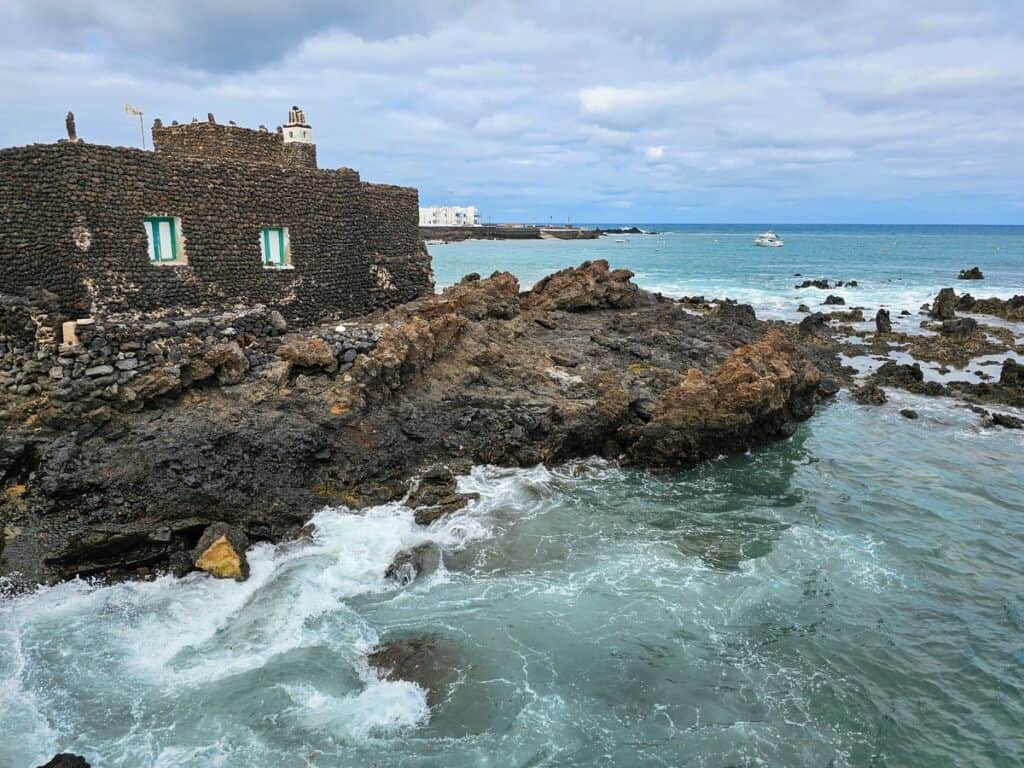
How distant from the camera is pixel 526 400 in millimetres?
18891

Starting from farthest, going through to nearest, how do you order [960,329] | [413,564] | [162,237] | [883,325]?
[883,325] → [960,329] → [162,237] → [413,564]

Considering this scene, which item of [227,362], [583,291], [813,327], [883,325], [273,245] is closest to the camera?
[227,362]

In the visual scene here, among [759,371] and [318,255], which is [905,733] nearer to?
[759,371]

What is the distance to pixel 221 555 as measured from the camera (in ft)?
41.1

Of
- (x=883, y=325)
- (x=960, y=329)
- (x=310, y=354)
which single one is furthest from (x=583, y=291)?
(x=960, y=329)

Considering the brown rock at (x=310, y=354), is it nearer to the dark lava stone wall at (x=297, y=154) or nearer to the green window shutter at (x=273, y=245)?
the green window shutter at (x=273, y=245)

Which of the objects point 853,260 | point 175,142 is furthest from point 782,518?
point 853,260

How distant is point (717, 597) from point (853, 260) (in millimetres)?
109990

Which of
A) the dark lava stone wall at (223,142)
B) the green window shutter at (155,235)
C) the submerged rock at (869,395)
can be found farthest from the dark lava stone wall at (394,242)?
the submerged rock at (869,395)

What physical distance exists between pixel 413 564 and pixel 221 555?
339 centimetres

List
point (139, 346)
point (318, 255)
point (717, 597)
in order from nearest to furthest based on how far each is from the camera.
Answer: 1. point (717, 597)
2. point (139, 346)
3. point (318, 255)

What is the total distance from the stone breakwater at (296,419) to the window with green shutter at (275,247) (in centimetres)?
203

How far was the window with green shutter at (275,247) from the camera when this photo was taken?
63.9 ft

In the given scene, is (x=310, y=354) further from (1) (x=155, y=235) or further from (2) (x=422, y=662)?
(2) (x=422, y=662)
